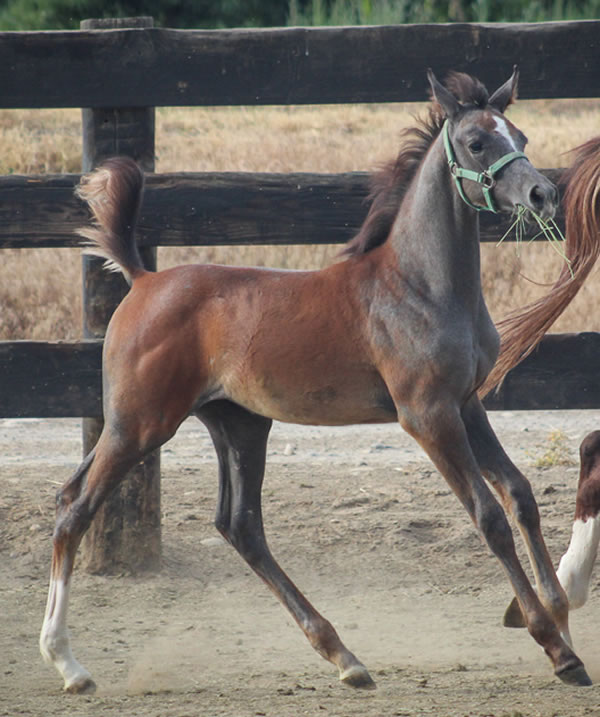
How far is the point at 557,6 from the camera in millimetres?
22219

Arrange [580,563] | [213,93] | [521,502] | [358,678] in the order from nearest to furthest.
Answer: [521,502], [358,678], [580,563], [213,93]

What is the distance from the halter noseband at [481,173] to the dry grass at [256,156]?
4.88 metres

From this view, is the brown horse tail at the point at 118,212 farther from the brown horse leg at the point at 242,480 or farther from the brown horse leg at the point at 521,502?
the brown horse leg at the point at 521,502

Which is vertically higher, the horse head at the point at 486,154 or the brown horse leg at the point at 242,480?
the horse head at the point at 486,154

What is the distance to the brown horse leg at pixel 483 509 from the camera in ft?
12.4

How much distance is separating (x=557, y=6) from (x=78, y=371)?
1911cm

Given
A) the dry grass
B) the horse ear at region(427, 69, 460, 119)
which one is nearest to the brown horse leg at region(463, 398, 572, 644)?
the horse ear at region(427, 69, 460, 119)

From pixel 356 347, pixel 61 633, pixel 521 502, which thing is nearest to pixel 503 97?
pixel 356 347

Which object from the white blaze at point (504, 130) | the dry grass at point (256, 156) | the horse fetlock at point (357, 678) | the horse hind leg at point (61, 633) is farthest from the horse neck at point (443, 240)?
the dry grass at point (256, 156)

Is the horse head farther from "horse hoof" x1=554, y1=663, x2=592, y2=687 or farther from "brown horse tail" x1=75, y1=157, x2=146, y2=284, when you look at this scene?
"horse hoof" x1=554, y1=663, x2=592, y2=687

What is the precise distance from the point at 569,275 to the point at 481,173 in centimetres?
122

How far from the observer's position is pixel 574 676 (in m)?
3.82

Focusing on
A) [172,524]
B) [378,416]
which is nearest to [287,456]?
[172,524]

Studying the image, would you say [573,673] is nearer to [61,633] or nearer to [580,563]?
[580,563]
